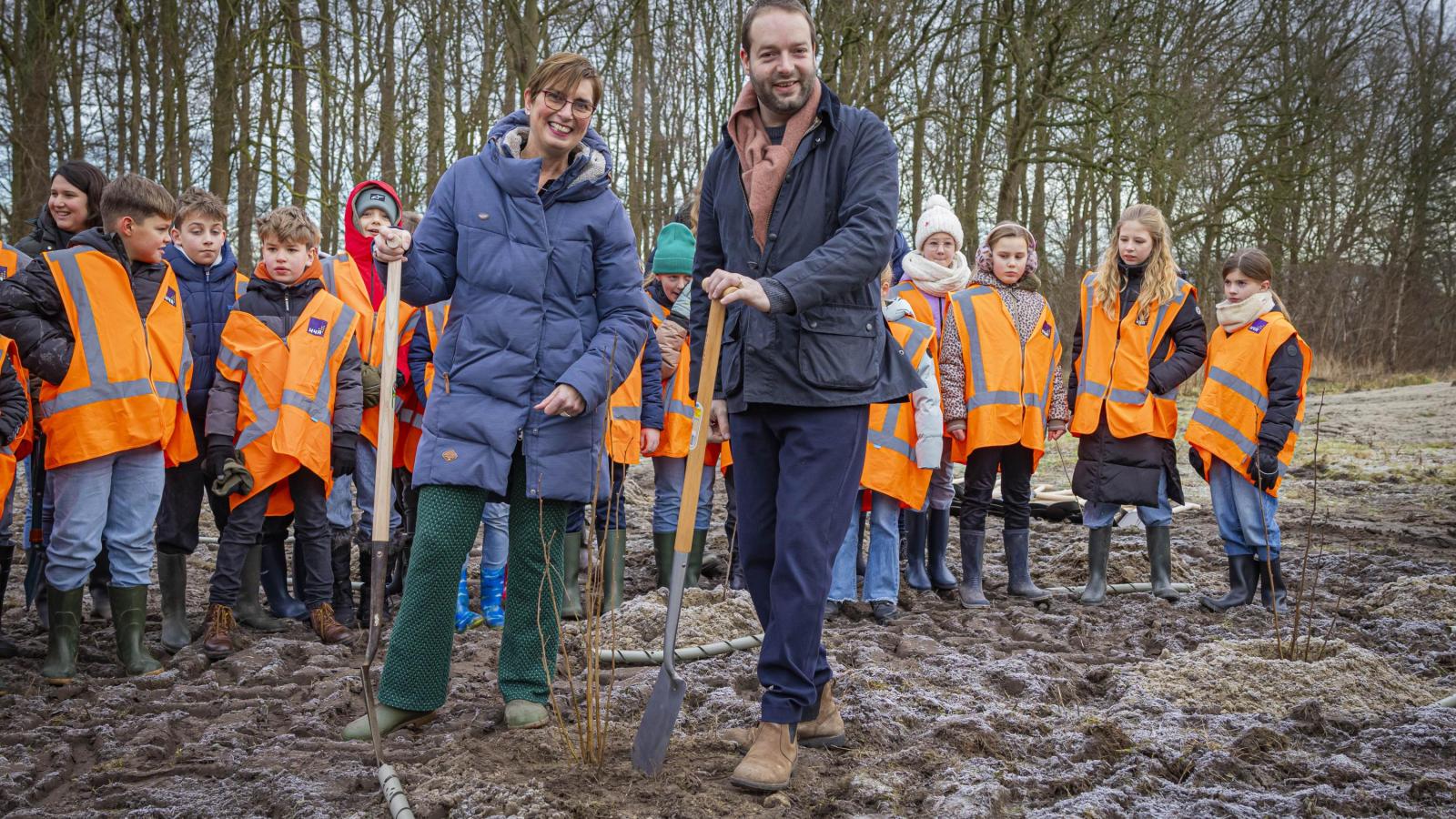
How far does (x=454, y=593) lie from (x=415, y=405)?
2371 millimetres

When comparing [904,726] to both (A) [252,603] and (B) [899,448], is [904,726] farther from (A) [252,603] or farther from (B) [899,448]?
(A) [252,603]

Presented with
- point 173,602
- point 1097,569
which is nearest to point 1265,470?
point 1097,569

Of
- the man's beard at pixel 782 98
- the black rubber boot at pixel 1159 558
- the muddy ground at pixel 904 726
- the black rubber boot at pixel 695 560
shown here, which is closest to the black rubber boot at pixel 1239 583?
the muddy ground at pixel 904 726

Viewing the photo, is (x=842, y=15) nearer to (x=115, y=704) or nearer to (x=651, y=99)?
(x=651, y=99)

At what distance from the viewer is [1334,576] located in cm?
682

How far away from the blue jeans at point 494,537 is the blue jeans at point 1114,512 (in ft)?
10.1

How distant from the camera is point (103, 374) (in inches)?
185

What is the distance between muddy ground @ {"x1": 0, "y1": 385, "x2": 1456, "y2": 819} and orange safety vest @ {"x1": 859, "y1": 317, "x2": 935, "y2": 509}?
0.63 m

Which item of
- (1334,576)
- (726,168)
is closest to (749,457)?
(726,168)

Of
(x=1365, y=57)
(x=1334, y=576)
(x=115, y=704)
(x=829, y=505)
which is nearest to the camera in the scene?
(x=829, y=505)

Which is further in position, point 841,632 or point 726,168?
point 841,632

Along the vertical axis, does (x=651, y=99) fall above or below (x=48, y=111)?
above

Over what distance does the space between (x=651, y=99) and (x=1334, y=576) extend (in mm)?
15487

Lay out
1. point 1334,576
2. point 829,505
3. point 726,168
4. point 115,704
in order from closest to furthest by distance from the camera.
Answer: point 829,505
point 726,168
point 115,704
point 1334,576
